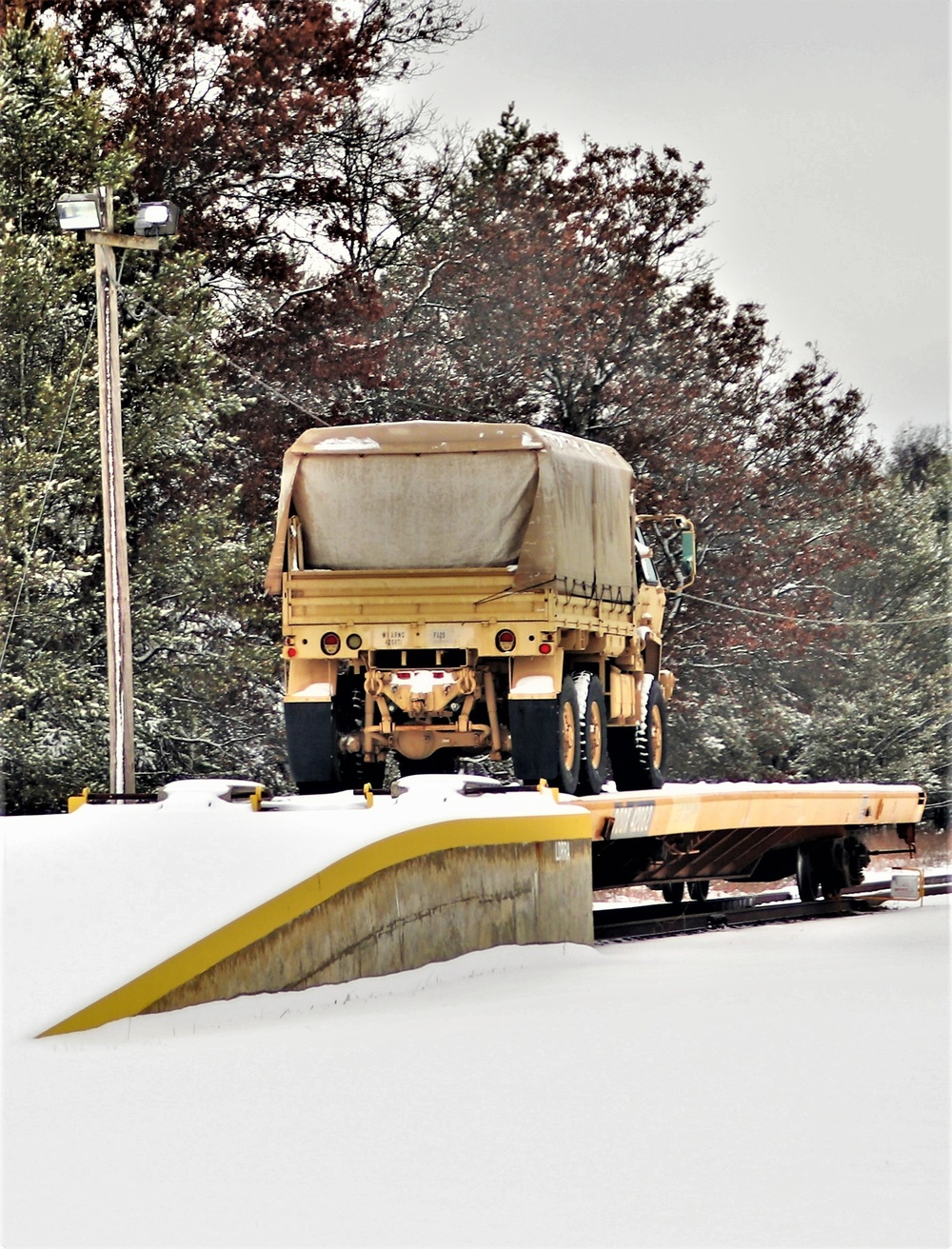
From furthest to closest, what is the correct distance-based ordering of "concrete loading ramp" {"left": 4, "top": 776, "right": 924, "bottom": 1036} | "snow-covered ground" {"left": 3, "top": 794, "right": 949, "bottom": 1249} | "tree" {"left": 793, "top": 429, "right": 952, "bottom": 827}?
"tree" {"left": 793, "top": 429, "right": 952, "bottom": 827} → "concrete loading ramp" {"left": 4, "top": 776, "right": 924, "bottom": 1036} → "snow-covered ground" {"left": 3, "top": 794, "right": 949, "bottom": 1249}

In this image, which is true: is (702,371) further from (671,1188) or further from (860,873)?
(671,1188)

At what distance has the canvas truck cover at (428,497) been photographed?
15.9 metres

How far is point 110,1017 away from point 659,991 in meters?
2.70

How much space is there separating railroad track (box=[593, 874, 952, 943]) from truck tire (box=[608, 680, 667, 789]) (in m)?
1.22

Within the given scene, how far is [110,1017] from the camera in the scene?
7789 millimetres

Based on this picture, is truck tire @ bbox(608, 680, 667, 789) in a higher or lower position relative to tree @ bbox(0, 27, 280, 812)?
lower

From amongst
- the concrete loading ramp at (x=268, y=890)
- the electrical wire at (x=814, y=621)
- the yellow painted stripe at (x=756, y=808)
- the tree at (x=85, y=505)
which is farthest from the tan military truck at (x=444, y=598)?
the electrical wire at (x=814, y=621)

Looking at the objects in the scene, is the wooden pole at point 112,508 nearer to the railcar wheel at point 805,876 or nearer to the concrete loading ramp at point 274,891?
the railcar wheel at point 805,876

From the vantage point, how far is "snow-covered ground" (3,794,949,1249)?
5129mm

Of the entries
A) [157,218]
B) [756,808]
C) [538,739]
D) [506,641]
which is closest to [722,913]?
[756,808]

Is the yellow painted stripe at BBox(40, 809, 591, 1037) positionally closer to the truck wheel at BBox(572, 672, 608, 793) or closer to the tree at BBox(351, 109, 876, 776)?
the truck wheel at BBox(572, 672, 608, 793)

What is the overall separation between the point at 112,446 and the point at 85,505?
504 centimetres

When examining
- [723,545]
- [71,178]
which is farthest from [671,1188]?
[723,545]

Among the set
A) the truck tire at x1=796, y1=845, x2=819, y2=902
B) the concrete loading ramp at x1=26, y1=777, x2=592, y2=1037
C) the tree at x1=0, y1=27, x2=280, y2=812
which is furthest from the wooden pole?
the concrete loading ramp at x1=26, y1=777, x2=592, y2=1037
